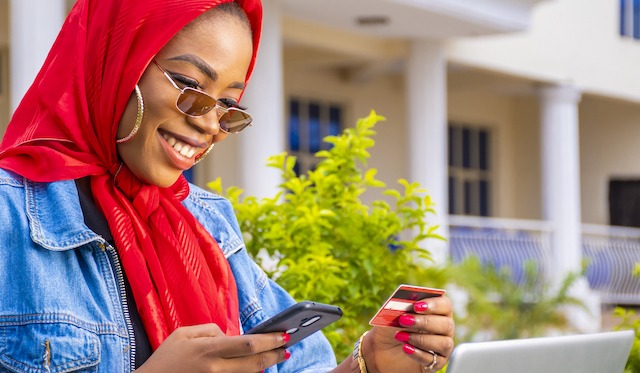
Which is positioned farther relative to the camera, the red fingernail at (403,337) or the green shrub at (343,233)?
the green shrub at (343,233)

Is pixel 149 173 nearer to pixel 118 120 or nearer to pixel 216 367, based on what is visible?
pixel 118 120

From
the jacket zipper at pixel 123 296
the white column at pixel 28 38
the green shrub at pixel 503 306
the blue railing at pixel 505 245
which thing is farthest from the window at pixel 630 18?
the jacket zipper at pixel 123 296

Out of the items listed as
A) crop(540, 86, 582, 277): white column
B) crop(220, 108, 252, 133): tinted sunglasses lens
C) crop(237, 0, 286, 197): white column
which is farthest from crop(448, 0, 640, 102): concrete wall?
crop(220, 108, 252, 133): tinted sunglasses lens

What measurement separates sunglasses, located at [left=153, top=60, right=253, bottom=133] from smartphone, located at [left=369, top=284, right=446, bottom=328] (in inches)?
18.4

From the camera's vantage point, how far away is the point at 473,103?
16.7 metres

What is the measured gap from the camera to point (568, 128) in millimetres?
14336

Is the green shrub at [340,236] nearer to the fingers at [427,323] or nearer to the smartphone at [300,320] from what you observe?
the fingers at [427,323]

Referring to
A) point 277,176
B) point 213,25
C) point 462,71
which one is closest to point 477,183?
point 462,71

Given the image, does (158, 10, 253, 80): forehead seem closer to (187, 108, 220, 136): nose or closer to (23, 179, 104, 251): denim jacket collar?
(187, 108, 220, 136): nose

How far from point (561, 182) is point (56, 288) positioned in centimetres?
1293

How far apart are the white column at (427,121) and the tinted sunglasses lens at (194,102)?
10001mm

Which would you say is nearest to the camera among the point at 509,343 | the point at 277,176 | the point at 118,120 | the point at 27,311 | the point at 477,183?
the point at 509,343

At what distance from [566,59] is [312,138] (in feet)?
11.8

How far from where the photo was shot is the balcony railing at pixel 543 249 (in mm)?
13648
